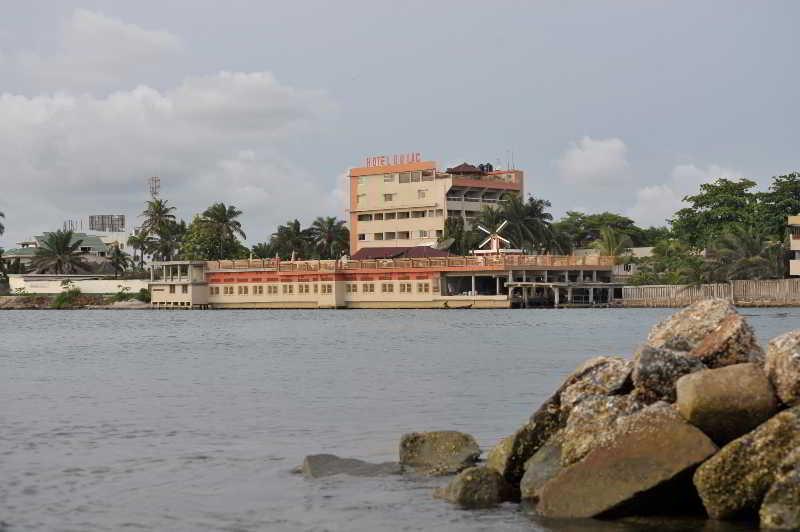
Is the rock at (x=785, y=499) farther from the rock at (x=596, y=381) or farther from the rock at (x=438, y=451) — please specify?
the rock at (x=438, y=451)

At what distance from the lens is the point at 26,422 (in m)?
26.9

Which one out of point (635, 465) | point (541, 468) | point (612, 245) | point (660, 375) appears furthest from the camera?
point (612, 245)

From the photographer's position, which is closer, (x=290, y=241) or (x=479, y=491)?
(x=479, y=491)

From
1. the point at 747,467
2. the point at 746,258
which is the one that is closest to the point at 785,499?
the point at 747,467

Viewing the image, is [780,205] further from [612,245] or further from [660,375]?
[660,375]

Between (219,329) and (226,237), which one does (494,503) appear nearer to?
(219,329)

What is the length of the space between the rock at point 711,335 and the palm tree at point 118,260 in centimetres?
13977

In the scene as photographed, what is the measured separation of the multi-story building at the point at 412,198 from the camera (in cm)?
13825

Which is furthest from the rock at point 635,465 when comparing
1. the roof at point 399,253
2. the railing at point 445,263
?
the roof at point 399,253

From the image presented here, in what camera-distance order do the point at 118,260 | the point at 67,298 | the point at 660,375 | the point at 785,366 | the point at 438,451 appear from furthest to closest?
the point at 118,260 → the point at 67,298 → the point at 438,451 → the point at 660,375 → the point at 785,366

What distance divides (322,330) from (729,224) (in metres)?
66.6

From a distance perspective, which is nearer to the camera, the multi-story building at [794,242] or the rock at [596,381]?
the rock at [596,381]

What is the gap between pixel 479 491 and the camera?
646 inches

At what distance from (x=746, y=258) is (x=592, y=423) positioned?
93.4m
